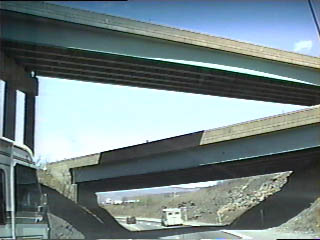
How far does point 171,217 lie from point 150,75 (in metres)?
1.32

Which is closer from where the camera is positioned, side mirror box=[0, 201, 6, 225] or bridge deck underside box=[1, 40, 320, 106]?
side mirror box=[0, 201, 6, 225]

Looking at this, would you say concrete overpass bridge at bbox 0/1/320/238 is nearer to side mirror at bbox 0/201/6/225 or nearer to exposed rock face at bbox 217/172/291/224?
exposed rock face at bbox 217/172/291/224

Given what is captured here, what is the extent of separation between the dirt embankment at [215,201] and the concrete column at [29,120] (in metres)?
0.64

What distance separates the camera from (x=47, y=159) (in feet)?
11.1

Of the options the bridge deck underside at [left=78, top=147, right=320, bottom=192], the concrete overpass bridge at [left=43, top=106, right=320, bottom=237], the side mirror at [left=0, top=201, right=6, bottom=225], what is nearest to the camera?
the side mirror at [left=0, top=201, right=6, bottom=225]

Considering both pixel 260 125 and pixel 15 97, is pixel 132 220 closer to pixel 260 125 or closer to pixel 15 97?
pixel 15 97

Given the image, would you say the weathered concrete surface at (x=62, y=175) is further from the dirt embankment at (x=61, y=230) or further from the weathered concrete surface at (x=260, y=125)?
the weathered concrete surface at (x=260, y=125)

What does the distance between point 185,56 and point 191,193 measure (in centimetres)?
172

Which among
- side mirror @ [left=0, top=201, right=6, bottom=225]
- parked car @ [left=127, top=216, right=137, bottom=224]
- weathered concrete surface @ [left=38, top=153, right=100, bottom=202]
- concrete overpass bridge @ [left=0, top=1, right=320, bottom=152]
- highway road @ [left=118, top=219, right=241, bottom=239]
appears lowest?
highway road @ [left=118, top=219, right=241, bottom=239]

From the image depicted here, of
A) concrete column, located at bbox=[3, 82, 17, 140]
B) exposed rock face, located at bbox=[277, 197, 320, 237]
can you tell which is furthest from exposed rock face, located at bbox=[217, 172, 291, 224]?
concrete column, located at bbox=[3, 82, 17, 140]

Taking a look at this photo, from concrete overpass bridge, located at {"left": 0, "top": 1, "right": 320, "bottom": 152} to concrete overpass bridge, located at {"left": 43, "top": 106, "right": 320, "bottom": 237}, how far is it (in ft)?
0.97

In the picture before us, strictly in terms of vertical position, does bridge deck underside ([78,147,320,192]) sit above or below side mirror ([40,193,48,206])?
above

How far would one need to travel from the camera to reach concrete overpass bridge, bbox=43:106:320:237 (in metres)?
3.62

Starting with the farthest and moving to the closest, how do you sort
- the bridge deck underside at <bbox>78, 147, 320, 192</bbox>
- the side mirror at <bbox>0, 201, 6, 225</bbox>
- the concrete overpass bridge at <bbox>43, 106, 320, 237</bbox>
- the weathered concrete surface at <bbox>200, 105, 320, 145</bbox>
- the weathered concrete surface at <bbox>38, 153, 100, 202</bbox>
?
the weathered concrete surface at <bbox>200, 105, 320, 145</bbox>
the bridge deck underside at <bbox>78, 147, 320, 192</bbox>
the concrete overpass bridge at <bbox>43, 106, 320, 237</bbox>
the weathered concrete surface at <bbox>38, 153, 100, 202</bbox>
the side mirror at <bbox>0, 201, 6, 225</bbox>
